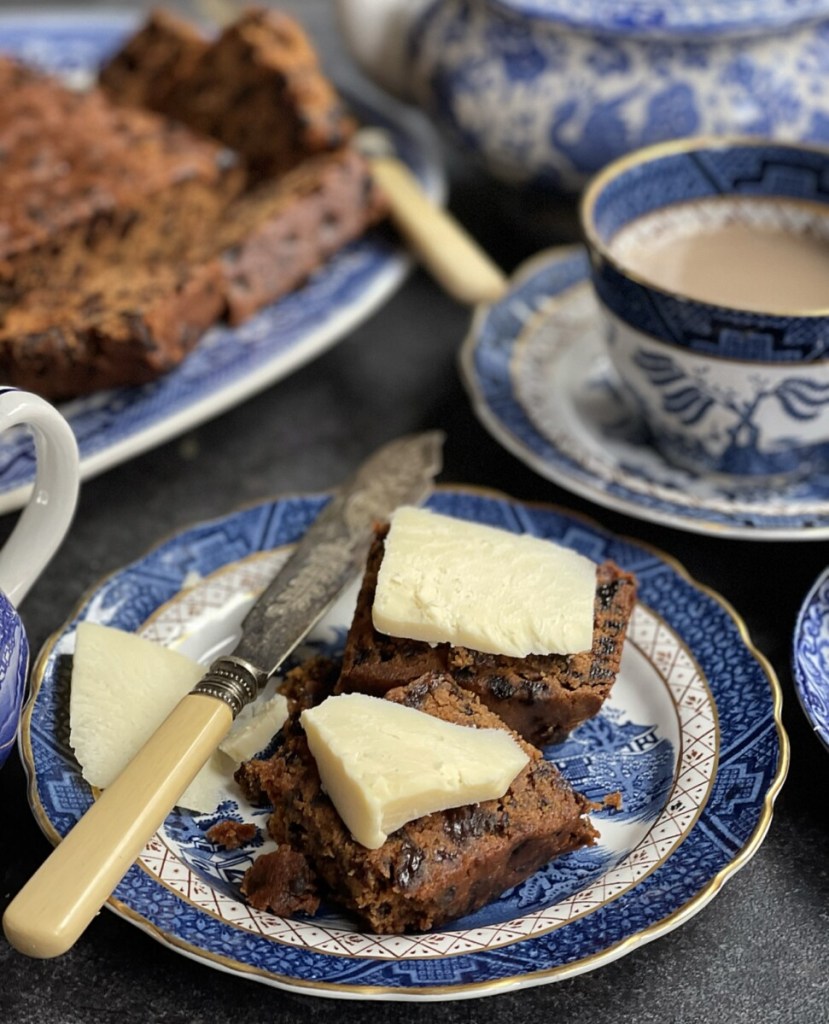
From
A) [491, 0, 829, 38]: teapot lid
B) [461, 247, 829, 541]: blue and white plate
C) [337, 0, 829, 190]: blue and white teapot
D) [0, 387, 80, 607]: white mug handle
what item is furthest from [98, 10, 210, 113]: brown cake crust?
[0, 387, 80, 607]: white mug handle

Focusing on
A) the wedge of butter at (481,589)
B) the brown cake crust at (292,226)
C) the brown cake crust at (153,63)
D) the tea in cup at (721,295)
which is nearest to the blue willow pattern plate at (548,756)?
the wedge of butter at (481,589)

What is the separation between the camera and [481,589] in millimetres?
1312

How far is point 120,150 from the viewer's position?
2174 mm

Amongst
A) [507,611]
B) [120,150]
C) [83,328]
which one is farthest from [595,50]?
[507,611]

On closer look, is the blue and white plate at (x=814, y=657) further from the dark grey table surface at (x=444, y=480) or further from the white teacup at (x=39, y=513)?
the white teacup at (x=39, y=513)

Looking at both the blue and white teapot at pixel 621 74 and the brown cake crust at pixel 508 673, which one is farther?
the blue and white teapot at pixel 621 74

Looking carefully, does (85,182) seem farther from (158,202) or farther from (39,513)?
(39,513)

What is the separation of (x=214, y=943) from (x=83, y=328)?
101cm

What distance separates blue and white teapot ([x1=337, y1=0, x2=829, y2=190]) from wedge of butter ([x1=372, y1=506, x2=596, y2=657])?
1.04m

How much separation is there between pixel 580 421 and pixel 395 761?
91 cm

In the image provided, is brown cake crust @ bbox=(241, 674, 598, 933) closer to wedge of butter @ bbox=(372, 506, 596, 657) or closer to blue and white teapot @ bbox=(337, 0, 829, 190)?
wedge of butter @ bbox=(372, 506, 596, 657)

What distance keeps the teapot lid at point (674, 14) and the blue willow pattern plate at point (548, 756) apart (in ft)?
3.07

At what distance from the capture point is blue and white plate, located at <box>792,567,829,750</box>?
1.30 metres

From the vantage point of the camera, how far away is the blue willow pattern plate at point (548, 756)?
42.7 inches
